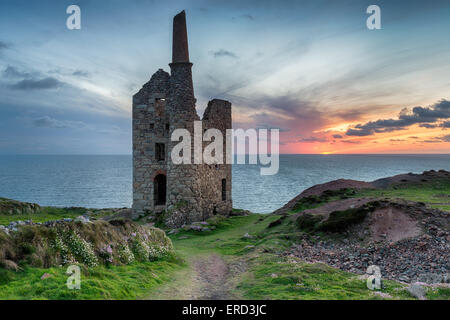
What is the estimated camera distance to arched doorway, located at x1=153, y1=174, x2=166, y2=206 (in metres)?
31.7

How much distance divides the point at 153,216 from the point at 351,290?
78.3 feet

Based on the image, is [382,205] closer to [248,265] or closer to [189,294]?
[248,265]

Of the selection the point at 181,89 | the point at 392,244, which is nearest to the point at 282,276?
the point at 392,244

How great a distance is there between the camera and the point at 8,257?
8.12 meters

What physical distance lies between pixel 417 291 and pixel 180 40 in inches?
1072

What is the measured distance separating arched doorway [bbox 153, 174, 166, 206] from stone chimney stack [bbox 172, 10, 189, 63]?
12.1 m

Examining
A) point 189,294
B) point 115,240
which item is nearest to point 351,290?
point 189,294

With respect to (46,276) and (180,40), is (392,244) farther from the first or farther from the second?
(180,40)

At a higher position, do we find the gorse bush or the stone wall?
the stone wall

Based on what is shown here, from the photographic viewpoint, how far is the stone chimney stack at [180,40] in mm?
28750

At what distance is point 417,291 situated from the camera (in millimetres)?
8641

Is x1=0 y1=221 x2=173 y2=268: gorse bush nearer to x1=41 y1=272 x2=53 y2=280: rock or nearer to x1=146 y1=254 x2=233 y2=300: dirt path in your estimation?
x1=41 y1=272 x2=53 y2=280: rock

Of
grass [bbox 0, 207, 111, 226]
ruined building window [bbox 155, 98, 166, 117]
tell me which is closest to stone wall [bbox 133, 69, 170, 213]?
ruined building window [bbox 155, 98, 166, 117]

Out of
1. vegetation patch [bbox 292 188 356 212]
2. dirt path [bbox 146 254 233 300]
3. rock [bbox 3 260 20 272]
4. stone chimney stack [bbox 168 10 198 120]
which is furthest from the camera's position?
stone chimney stack [bbox 168 10 198 120]
